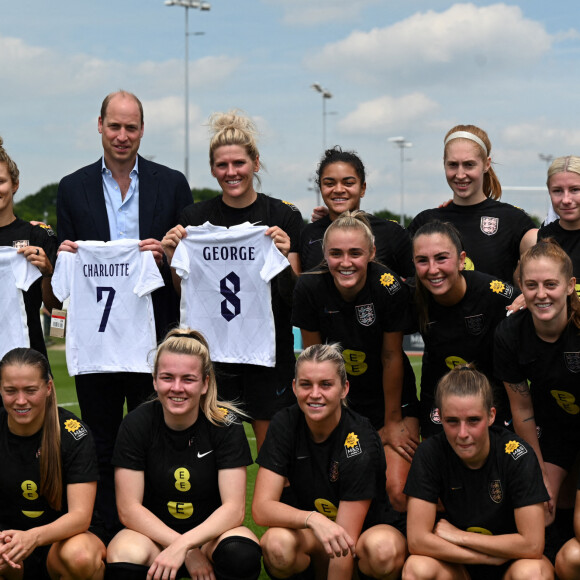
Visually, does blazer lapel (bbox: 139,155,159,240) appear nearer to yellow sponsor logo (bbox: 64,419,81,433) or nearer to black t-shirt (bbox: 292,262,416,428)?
black t-shirt (bbox: 292,262,416,428)

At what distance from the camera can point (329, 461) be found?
426cm

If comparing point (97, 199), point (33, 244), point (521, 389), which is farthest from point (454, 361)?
point (33, 244)

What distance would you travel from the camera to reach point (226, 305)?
530cm

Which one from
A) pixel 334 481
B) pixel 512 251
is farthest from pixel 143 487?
pixel 512 251

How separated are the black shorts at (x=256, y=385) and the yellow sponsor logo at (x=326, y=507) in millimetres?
869

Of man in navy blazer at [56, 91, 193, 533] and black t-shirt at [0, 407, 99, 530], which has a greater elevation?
man in navy blazer at [56, 91, 193, 533]

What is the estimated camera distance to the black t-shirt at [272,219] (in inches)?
204

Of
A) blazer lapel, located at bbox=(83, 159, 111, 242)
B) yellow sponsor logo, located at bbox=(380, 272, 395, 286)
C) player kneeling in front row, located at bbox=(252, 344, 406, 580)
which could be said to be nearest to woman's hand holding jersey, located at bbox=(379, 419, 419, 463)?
player kneeling in front row, located at bbox=(252, 344, 406, 580)

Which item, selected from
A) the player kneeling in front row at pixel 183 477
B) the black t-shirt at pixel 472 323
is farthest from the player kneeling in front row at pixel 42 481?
the black t-shirt at pixel 472 323

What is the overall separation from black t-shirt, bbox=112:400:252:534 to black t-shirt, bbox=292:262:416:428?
829mm

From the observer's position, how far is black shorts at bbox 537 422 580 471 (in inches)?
175

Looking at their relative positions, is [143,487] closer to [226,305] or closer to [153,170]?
[226,305]

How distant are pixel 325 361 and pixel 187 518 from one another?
42.6 inches

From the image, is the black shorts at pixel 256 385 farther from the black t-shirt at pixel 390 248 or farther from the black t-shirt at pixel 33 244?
the black t-shirt at pixel 33 244
